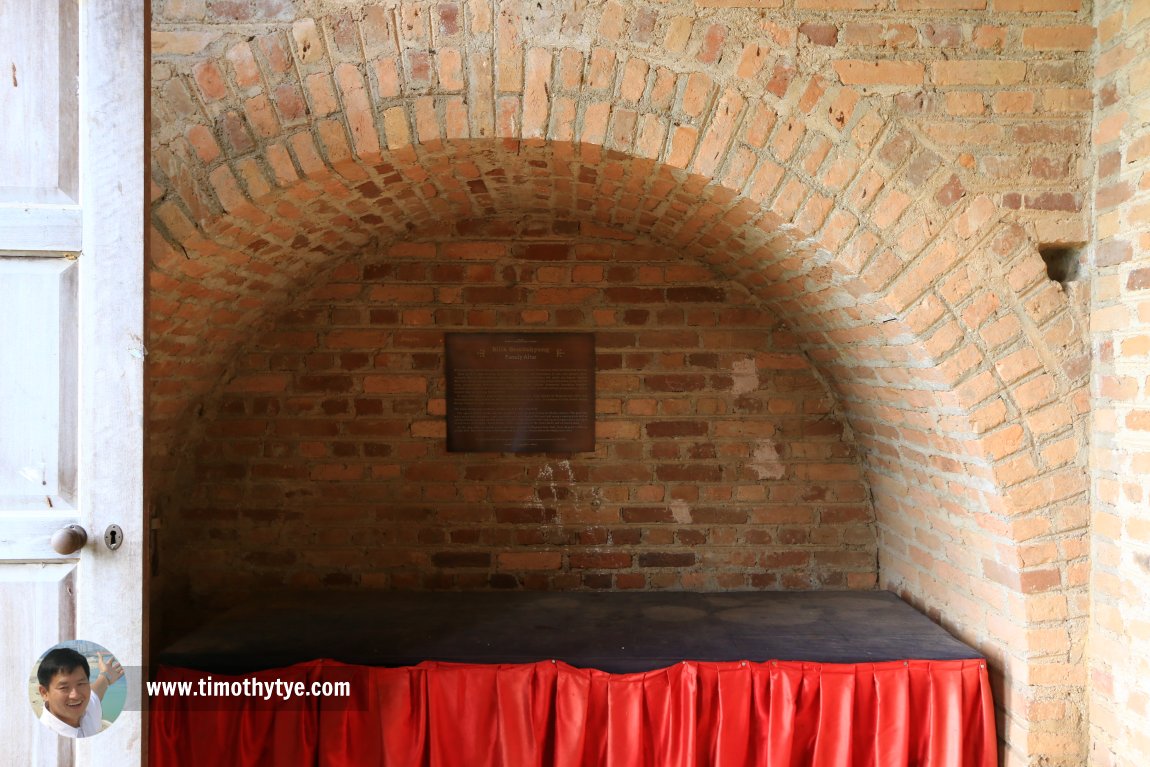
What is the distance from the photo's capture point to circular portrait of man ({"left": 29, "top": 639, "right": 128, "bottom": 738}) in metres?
1.63

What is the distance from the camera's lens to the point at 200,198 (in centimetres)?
218

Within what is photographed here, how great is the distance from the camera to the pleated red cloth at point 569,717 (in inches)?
93.4

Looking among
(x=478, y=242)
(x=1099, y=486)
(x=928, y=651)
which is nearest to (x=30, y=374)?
(x=478, y=242)

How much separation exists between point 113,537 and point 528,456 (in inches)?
75.2

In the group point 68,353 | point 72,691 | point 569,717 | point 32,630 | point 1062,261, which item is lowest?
point 569,717

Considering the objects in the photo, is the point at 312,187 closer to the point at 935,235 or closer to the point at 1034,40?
the point at 935,235

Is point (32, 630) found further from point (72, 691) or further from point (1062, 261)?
point (1062, 261)

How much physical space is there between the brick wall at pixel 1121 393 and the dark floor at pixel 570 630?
1.30 feet

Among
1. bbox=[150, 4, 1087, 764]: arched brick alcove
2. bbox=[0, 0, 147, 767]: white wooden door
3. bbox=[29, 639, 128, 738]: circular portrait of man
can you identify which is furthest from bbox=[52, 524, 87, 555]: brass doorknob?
bbox=[150, 4, 1087, 764]: arched brick alcove

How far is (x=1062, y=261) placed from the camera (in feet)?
7.84

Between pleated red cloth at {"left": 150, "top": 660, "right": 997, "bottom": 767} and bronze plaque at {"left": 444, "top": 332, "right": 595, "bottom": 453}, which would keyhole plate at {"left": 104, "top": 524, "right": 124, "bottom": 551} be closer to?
pleated red cloth at {"left": 150, "top": 660, "right": 997, "bottom": 767}

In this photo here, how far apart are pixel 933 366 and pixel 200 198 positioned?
86.4 inches

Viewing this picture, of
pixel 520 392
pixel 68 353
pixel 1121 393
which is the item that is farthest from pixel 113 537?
pixel 1121 393

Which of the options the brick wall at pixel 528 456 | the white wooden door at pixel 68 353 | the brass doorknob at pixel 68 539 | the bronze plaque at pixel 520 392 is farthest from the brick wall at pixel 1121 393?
the brass doorknob at pixel 68 539
